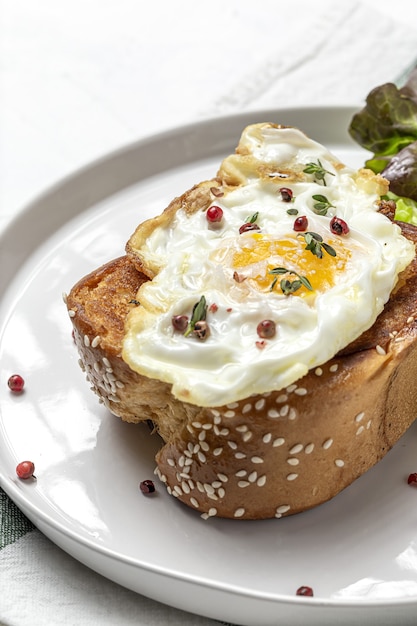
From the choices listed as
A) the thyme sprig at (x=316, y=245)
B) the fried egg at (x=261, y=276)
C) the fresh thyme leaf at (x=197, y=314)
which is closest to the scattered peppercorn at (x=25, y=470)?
the fried egg at (x=261, y=276)

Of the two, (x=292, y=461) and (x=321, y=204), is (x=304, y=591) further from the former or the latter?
(x=321, y=204)

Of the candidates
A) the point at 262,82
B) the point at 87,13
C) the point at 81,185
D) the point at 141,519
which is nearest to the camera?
the point at 141,519

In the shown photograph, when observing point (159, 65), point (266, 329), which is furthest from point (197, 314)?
point (159, 65)

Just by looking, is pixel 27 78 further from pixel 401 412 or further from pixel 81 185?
pixel 401 412

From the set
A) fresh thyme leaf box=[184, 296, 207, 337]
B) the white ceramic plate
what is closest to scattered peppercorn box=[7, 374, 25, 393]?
the white ceramic plate

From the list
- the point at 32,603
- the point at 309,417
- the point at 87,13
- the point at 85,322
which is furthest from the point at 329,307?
the point at 87,13

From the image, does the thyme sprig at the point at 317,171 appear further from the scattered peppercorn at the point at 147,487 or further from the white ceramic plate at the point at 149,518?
the scattered peppercorn at the point at 147,487
